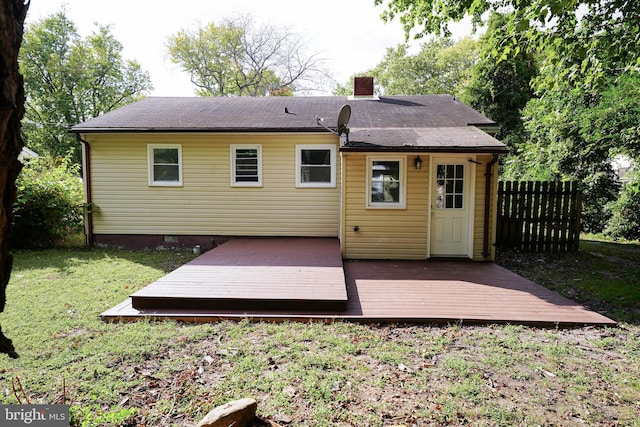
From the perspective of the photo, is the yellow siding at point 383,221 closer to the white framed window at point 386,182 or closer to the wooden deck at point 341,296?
the white framed window at point 386,182

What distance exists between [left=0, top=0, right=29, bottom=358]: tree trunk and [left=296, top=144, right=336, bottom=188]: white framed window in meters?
7.72

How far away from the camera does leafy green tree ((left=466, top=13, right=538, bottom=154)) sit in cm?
1764

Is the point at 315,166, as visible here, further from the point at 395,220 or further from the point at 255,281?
the point at 255,281

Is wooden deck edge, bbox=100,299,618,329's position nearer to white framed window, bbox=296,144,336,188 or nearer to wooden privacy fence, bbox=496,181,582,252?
wooden privacy fence, bbox=496,181,582,252

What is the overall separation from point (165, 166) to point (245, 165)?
223 cm

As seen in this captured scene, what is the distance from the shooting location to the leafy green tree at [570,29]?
17.5 ft

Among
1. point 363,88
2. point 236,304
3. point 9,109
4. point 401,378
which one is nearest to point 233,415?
point 401,378

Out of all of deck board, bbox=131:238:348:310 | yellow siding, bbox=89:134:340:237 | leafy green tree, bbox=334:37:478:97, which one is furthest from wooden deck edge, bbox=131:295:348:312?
leafy green tree, bbox=334:37:478:97

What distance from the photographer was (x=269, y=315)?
181 inches

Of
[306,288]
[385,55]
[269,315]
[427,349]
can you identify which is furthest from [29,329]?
A: [385,55]

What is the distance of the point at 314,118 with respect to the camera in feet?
32.2

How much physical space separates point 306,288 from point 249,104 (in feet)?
27.3

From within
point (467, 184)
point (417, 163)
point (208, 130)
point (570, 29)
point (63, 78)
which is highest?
point (63, 78)

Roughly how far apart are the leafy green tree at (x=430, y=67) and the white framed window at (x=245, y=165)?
23.4 metres
